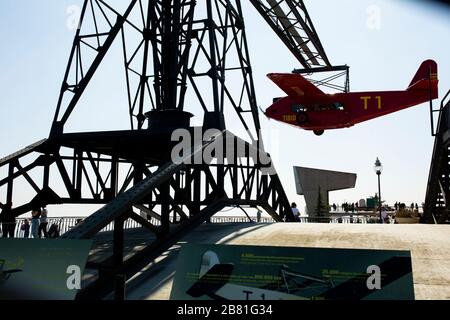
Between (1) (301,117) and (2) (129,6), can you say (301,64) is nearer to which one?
(1) (301,117)

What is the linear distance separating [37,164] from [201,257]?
8130mm

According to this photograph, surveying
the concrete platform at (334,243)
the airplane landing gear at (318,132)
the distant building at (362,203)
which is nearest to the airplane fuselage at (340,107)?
the airplane landing gear at (318,132)

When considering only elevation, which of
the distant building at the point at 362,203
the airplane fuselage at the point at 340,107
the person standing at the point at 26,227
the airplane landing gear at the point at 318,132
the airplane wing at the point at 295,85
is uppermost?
the airplane wing at the point at 295,85

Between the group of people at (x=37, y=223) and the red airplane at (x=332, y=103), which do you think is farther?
the red airplane at (x=332, y=103)

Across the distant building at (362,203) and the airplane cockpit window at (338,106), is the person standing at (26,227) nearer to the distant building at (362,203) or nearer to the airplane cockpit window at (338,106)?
the airplane cockpit window at (338,106)

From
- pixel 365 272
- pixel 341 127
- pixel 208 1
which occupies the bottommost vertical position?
pixel 365 272

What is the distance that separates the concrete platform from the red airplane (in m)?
17.9

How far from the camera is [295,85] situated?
28.4 m

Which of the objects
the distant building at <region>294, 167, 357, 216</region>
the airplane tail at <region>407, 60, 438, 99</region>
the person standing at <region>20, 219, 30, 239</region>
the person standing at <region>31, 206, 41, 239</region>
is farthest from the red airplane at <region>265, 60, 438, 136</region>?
the person standing at <region>31, 206, 41, 239</region>

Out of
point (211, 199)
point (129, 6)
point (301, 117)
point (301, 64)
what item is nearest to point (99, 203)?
point (211, 199)

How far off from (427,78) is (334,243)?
73.3 feet

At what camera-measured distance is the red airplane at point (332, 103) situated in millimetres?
26719

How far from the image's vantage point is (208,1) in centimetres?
1195

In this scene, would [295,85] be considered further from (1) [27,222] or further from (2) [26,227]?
(2) [26,227]
